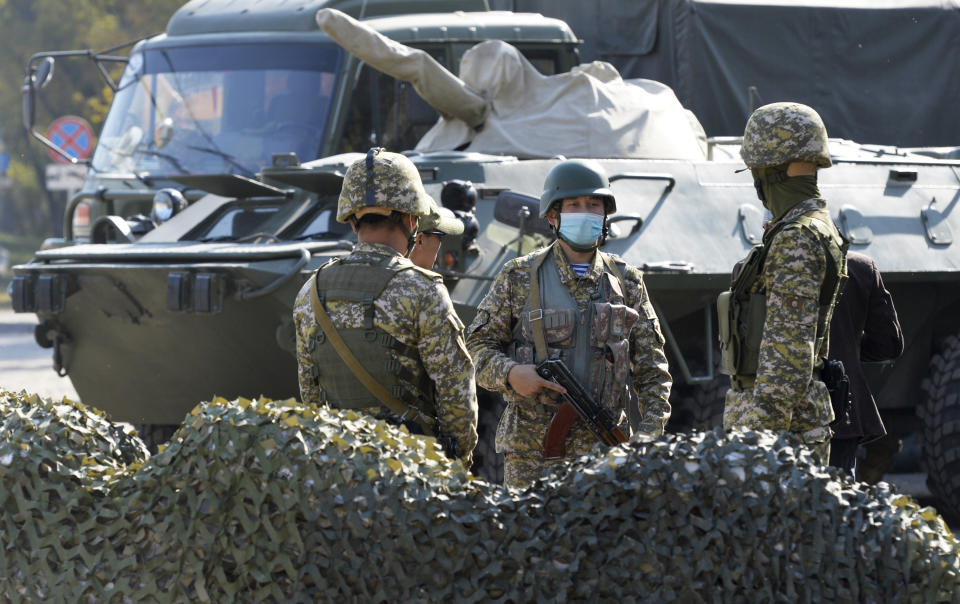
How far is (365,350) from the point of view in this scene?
4.12 meters

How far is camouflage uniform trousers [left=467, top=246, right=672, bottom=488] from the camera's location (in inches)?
180

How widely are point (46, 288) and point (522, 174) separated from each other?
2.19 meters

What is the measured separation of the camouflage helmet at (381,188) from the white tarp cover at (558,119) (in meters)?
3.63

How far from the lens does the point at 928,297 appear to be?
7.61 m

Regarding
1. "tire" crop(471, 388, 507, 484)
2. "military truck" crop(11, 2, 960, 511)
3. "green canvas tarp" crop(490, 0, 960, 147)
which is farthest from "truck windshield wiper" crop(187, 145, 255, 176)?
"tire" crop(471, 388, 507, 484)

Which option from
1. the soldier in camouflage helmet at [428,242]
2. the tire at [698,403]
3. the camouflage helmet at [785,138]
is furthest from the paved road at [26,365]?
the camouflage helmet at [785,138]

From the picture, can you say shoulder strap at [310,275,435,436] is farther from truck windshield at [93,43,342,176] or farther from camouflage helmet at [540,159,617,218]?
truck windshield at [93,43,342,176]

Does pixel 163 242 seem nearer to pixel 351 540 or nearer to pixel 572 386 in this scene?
pixel 572 386

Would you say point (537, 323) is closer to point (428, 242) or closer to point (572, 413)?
point (572, 413)

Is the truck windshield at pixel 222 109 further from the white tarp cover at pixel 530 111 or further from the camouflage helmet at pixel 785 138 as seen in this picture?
the camouflage helmet at pixel 785 138

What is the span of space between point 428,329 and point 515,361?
57 centimetres

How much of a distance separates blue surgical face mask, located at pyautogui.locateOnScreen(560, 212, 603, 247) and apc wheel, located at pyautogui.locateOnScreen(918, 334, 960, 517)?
356 cm

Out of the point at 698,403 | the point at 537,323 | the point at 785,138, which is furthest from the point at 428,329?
the point at 698,403

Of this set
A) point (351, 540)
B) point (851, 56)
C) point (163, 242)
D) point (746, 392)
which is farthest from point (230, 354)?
point (851, 56)
